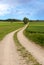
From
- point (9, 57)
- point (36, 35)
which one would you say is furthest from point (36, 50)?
point (36, 35)

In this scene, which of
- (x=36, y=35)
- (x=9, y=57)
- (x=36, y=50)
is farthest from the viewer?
(x=36, y=35)

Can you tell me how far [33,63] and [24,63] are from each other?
1.80ft

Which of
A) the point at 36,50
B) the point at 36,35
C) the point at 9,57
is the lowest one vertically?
the point at 36,35

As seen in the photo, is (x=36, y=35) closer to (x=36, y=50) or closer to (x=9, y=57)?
(x=36, y=50)

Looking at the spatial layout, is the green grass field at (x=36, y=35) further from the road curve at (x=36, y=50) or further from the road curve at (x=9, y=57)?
the road curve at (x=9, y=57)

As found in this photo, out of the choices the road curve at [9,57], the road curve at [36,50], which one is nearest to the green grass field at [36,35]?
the road curve at [36,50]

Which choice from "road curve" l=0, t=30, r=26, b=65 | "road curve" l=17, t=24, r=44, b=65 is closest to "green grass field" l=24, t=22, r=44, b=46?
"road curve" l=17, t=24, r=44, b=65

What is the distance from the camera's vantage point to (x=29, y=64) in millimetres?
12617

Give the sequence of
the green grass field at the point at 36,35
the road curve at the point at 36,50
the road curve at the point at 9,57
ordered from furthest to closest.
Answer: the green grass field at the point at 36,35 < the road curve at the point at 36,50 < the road curve at the point at 9,57

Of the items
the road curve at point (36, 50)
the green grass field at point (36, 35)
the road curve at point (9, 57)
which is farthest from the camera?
the green grass field at point (36, 35)

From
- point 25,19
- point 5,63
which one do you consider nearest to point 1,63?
point 5,63

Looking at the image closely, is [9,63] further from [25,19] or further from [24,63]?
[25,19]

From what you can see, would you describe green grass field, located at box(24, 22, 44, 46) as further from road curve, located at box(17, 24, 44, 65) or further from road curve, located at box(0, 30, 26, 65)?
road curve, located at box(0, 30, 26, 65)

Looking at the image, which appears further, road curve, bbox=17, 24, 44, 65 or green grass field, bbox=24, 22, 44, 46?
green grass field, bbox=24, 22, 44, 46
